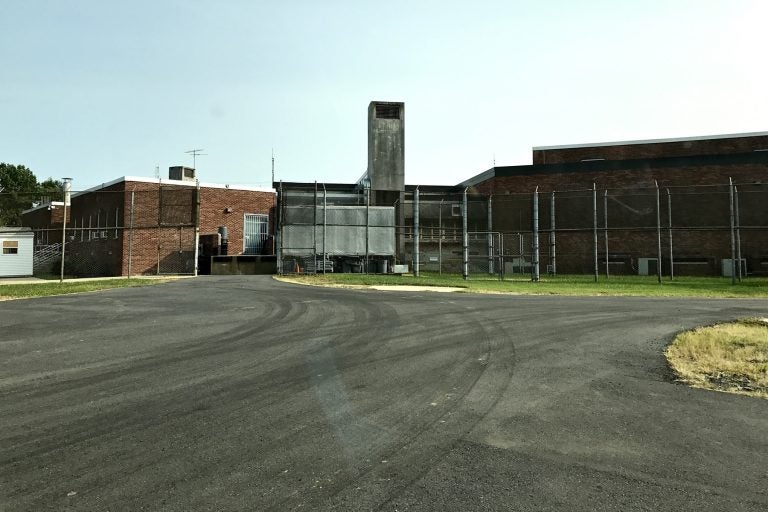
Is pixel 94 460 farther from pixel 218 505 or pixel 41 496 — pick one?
pixel 218 505

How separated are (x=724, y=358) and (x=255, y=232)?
102 ft

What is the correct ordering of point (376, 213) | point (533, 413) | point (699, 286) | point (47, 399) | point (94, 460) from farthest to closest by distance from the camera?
point (376, 213) < point (699, 286) < point (47, 399) < point (533, 413) < point (94, 460)

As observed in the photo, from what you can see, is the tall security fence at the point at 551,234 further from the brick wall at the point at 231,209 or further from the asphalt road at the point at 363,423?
the asphalt road at the point at 363,423

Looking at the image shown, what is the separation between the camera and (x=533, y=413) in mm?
4926

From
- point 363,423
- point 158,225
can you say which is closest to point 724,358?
point 363,423

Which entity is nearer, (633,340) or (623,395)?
(623,395)

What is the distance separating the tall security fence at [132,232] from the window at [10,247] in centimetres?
248

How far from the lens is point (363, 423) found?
4562 mm

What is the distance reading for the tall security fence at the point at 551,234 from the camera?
91.1 ft

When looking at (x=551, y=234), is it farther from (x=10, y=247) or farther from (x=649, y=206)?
(x=10, y=247)

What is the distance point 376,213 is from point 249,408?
24399 millimetres

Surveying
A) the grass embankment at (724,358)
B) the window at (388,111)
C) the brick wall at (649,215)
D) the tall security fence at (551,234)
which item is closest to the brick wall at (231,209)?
the tall security fence at (551,234)

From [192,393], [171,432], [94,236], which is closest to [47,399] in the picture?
[192,393]

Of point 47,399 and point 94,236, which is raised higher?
point 94,236
